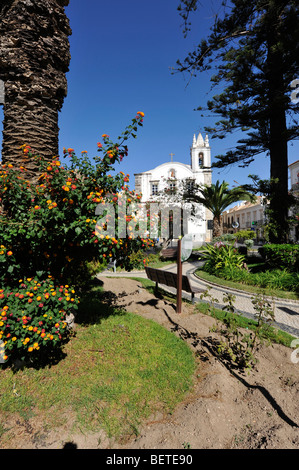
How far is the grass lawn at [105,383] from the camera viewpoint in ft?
6.67

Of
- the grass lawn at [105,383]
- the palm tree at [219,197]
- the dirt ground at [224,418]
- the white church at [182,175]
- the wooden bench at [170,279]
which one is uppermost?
the white church at [182,175]

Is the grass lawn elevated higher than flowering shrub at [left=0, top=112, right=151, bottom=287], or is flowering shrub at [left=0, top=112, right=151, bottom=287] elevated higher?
flowering shrub at [left=0, top=112, right=151, bottom=287]

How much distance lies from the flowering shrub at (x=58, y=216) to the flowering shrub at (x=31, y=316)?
0.88ft

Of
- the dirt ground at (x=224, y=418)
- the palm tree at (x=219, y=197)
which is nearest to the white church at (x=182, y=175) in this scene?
the palm tree at (x=219, y=197)

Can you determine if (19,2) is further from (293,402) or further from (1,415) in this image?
(293,402)

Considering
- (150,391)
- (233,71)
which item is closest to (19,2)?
(150,391)

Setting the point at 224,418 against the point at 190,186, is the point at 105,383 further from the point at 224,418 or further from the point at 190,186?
the point at 190,186

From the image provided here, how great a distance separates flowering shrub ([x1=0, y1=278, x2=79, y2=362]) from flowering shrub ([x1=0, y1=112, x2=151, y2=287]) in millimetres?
267

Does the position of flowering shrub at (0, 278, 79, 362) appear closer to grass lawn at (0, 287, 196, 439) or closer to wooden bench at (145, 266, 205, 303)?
grass lawn at (0, 287, 196, 439)

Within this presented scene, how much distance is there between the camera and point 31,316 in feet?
7.65

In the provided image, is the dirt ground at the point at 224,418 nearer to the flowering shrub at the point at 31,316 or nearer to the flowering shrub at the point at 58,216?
the flowering shrub at the point at 31,316

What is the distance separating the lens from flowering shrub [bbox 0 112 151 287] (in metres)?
2.43

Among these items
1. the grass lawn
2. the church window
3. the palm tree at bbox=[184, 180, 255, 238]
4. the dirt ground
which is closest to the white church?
A: the church window
